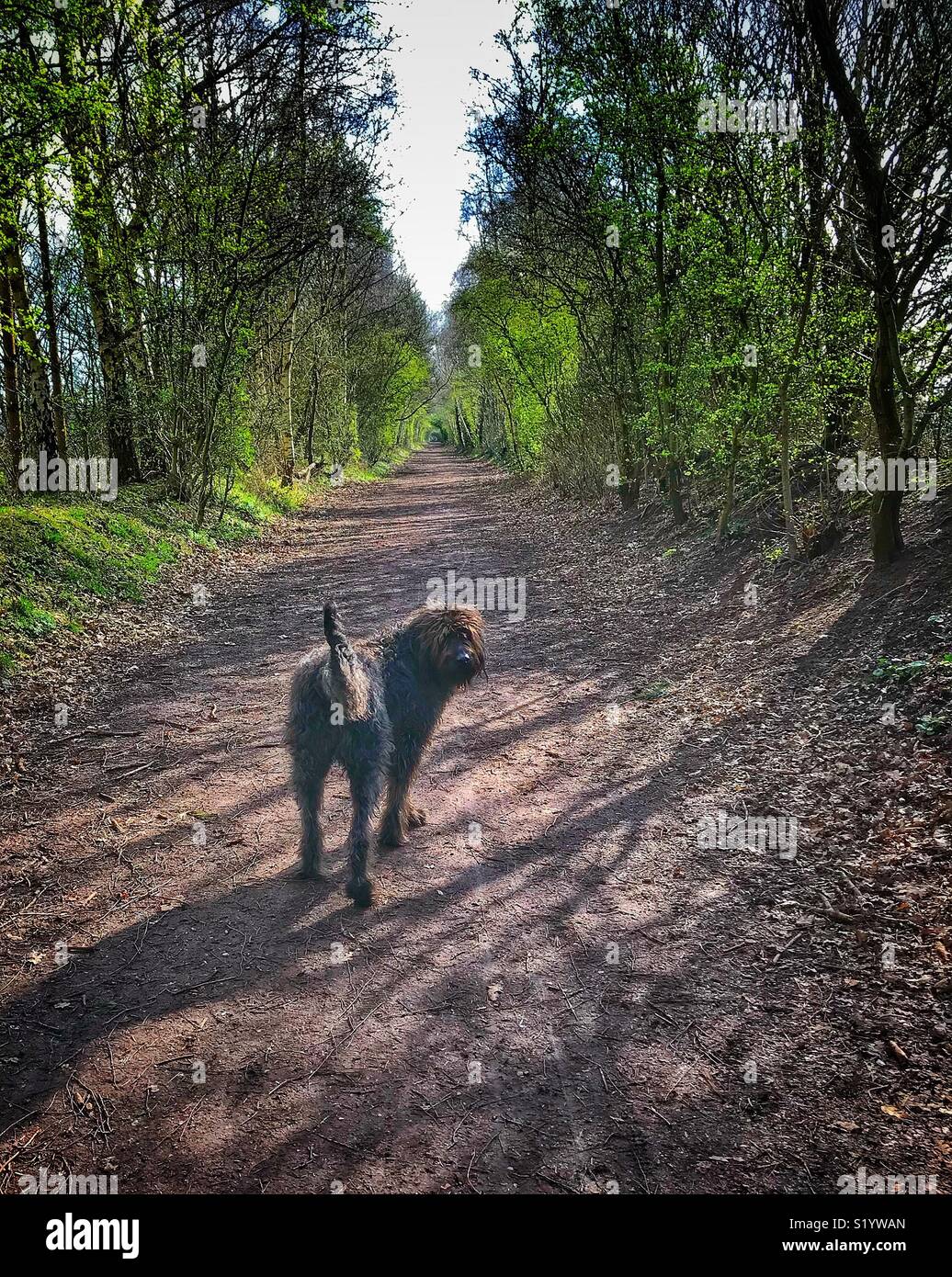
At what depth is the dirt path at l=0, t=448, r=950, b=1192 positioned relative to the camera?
2615mm

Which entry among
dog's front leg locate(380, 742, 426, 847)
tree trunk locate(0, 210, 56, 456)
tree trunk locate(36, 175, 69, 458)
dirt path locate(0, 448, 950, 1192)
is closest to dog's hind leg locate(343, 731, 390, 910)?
dirt path locate(0, 448, 950, 1192)

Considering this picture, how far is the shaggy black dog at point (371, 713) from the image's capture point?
4195mm

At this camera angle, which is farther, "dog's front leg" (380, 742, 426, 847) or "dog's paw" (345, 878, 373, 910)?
"dog's front leg" (380, 742, 426, 847)

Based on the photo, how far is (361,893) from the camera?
13.5 feet

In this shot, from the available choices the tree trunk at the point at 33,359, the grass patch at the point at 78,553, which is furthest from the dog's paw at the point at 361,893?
the tree trunk at the point at 33,359

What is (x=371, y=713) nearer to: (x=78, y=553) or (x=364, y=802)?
(x=364, y=802)

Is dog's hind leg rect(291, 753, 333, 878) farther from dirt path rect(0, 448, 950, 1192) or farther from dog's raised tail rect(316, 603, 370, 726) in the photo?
dog's raised tail rect(316, 603, 370, 726)

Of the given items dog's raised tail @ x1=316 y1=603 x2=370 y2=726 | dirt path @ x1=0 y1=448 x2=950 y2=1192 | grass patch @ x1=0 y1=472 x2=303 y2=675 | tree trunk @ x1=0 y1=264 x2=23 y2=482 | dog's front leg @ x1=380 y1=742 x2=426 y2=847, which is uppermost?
tree trunk @ x1=0 y1=264 x2=23 y2=482

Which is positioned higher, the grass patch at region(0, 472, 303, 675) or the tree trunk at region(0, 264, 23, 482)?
the tree trunk at region(0, 264, 23, 482)

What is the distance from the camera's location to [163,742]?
6211 mm

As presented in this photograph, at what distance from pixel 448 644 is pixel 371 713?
84cm

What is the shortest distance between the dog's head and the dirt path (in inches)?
39.6

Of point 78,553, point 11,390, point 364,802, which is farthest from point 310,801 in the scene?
point 11,390
